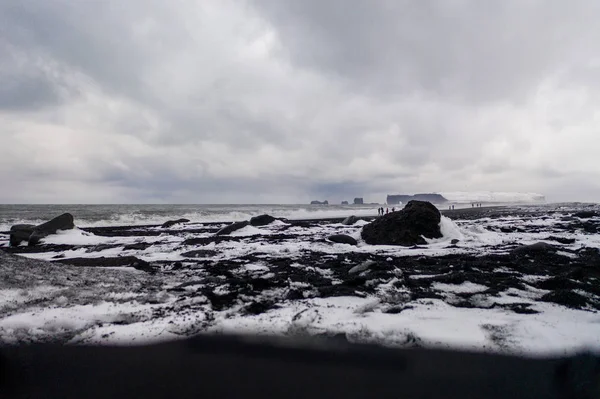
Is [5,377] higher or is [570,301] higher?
[570,301]

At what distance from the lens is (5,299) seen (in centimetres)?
420

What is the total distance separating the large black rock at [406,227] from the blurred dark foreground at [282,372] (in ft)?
23.6

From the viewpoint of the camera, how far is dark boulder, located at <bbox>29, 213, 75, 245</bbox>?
1276cm

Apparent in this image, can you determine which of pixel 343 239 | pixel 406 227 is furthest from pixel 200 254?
pixel 406 227

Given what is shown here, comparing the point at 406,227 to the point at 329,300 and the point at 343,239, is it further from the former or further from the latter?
the point at 329,300

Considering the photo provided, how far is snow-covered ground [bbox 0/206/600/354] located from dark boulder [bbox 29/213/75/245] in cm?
887

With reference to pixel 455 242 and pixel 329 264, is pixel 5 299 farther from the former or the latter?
pixel 455 242

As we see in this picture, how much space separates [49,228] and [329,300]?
14.4 m

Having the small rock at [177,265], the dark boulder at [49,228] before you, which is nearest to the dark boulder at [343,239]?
the small rock at [177,265]

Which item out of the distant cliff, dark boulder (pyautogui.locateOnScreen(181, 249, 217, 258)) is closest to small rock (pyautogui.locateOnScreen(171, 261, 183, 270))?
dark boulder (pyautogui.locateOnScreen(181, 249, 217, 258))

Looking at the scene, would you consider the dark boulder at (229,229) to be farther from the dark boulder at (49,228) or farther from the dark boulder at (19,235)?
the dark boulder at (19,235)

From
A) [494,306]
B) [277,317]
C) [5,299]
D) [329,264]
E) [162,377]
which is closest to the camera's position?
[162,377]

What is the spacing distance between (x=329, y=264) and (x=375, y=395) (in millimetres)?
4649

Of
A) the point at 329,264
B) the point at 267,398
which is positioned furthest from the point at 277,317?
the point at 329,264
